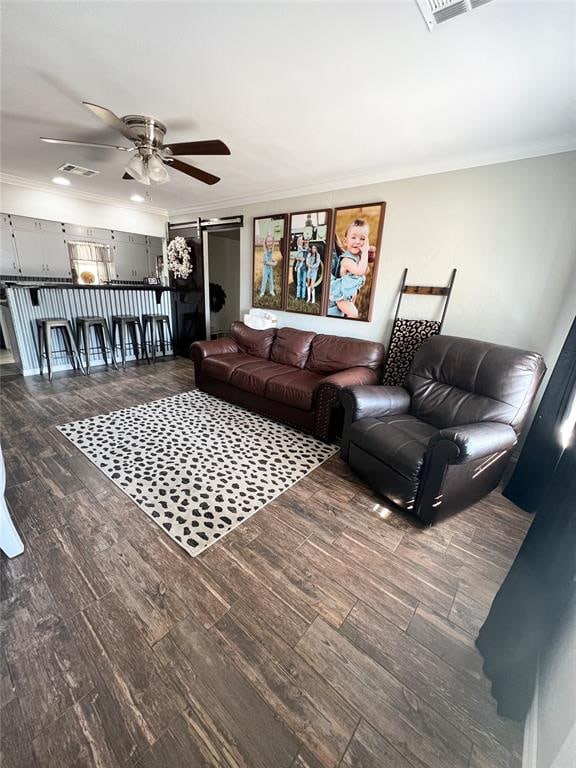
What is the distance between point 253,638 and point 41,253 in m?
6.69

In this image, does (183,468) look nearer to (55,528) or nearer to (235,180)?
(55,528)

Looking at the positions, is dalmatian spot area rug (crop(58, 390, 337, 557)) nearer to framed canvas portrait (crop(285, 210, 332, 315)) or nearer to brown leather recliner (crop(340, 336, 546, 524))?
brown leather recliner (crop(340, 336, 546, 524))

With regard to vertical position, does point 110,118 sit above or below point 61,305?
above

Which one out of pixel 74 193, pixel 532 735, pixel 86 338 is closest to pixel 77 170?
pixel 74 193

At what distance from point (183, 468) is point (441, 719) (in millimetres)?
1874

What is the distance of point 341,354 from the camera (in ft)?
10.5

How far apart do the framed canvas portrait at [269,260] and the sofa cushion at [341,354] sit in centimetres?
99

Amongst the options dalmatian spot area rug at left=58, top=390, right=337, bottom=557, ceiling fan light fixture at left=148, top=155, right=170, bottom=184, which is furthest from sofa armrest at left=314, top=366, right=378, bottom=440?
ceiling fan light fixture at left=148, top=155, right=170, bottom=184

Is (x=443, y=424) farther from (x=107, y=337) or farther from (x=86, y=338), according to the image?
(x=107, y=337)

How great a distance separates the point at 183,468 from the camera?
2252 mm

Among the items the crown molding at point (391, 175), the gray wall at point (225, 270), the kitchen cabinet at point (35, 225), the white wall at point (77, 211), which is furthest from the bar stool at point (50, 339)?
the gray wall at point (225, 270)

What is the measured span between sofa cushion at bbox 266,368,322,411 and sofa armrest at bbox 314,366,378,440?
0.09 meters

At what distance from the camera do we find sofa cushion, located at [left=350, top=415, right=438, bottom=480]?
181 centimetres

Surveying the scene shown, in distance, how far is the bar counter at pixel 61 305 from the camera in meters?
3.86
